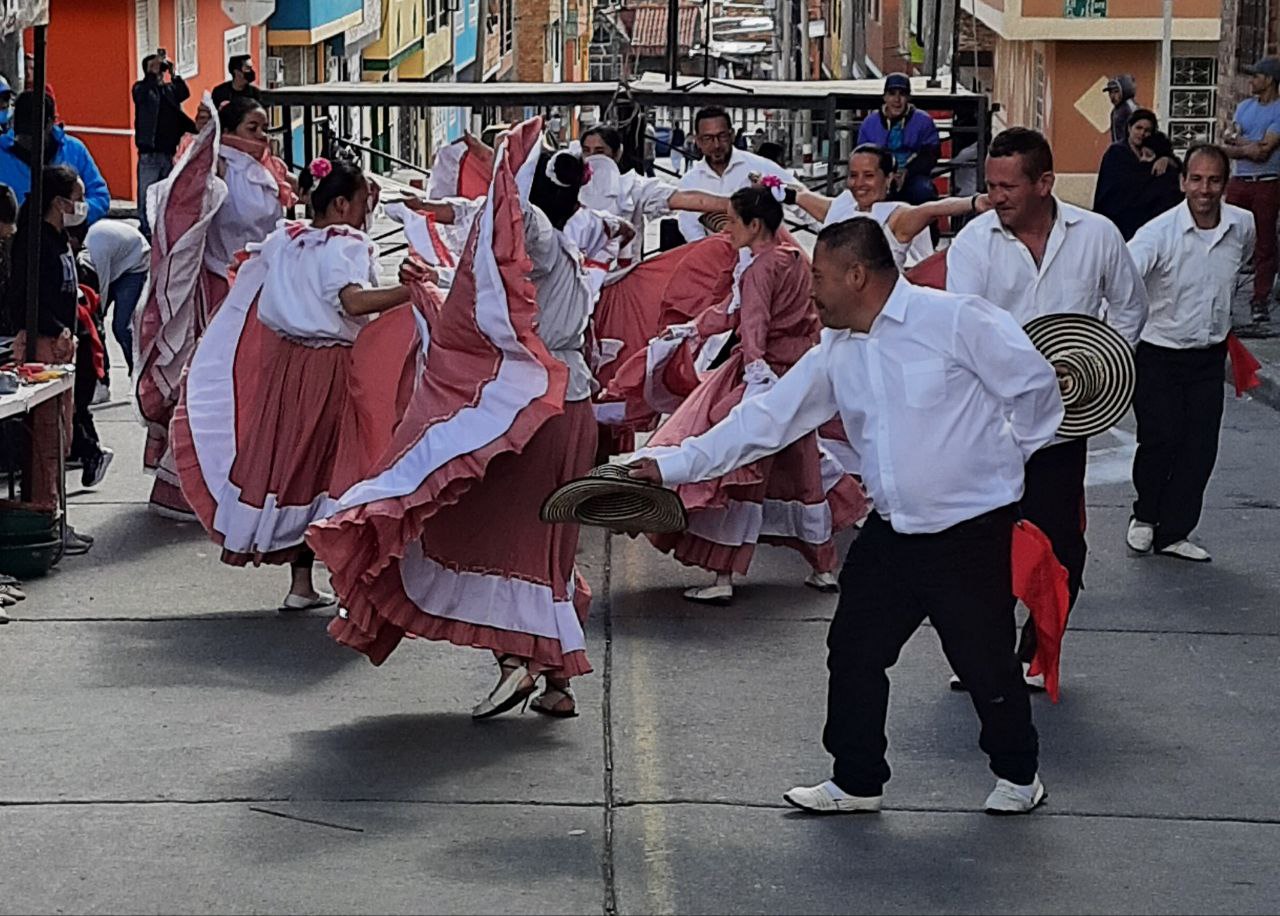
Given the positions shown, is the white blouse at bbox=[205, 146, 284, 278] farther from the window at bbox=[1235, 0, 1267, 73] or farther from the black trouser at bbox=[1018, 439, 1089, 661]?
the window at bbox=[1235, 0, 1267, 73]

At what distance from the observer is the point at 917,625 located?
6.07 m

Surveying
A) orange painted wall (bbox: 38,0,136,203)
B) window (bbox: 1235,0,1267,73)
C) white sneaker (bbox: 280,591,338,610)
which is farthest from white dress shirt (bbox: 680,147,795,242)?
orange painted wall (bbox: 38,0,136,203)

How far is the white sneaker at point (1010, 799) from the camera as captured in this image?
6238 mm

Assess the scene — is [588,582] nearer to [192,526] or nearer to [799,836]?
[192,526]

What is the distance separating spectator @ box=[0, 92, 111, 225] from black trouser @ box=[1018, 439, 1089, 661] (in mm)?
6698

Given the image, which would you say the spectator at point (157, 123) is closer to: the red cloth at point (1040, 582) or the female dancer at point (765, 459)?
the female dancer at point (765, 459)

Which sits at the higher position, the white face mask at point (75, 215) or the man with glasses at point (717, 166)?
the man with glasses at point (717, 166)

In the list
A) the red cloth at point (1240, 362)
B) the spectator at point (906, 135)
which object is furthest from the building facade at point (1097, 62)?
the red cloth at point (1240, 362)

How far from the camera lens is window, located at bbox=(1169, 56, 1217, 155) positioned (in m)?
32.9

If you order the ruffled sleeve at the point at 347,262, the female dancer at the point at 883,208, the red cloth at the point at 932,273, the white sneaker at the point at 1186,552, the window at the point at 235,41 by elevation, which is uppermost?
the window at the point at 235,41

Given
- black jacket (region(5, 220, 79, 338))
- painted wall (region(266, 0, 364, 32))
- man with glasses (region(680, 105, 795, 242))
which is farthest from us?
painted wall (region(266, 0, 364, 32))

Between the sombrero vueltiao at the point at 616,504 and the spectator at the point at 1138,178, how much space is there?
1027cm

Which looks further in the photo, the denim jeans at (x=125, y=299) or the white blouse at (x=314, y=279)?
the denim jeans at (x=125, y=299)

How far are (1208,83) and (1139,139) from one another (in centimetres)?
1840
